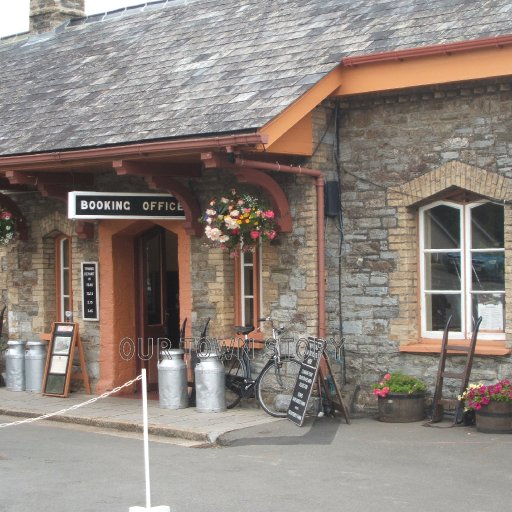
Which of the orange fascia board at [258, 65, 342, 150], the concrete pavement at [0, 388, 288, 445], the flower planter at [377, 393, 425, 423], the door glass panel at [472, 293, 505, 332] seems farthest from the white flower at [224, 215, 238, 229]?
the door glass panel at [472, 293, 505, 332]

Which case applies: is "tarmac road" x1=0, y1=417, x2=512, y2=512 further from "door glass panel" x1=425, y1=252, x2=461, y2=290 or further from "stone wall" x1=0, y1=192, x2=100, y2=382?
"stone wall" x1=0, y1=192, x2=100, y2=382

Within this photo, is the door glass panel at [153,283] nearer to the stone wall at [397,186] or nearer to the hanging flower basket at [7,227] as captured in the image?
the hanging flower basket at [7,227]

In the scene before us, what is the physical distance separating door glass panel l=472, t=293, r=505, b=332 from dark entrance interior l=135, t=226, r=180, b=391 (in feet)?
15.7

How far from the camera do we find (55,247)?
55.0 ft

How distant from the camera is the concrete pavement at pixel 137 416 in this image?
12242mm

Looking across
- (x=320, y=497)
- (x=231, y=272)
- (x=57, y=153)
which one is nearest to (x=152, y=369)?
(x=231, y=272)

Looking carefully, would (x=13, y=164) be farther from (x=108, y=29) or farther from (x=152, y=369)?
Answer: (x=108, y=29)

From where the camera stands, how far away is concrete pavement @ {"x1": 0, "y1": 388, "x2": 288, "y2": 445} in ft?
40.2

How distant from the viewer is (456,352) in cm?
1259

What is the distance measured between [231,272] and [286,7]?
12.6 ft

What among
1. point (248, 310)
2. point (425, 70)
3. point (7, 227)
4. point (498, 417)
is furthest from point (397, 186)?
point (7, 227)

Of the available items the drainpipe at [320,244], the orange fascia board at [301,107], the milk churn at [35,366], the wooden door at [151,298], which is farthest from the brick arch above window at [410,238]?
the milk churn at [35,366]

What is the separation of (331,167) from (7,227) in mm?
5161

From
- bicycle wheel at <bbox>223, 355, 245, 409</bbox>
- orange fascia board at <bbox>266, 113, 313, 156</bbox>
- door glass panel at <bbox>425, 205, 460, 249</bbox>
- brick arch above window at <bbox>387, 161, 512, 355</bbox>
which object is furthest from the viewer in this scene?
bicycle wheel at <bbox>223, 355, 245, 409</bbox>
